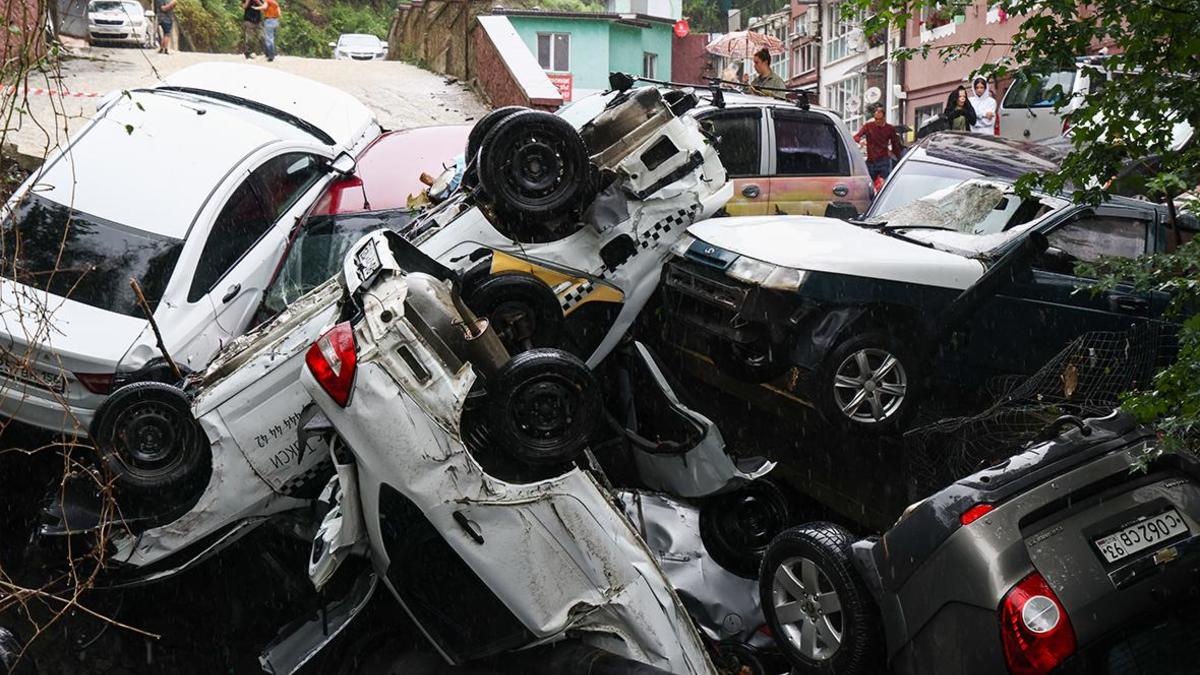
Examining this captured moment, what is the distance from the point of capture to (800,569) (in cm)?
484

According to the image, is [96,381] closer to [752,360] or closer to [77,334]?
[77,334]

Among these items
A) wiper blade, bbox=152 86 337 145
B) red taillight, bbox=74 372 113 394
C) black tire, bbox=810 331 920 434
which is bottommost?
red taillight, bbox=74 372 113 394

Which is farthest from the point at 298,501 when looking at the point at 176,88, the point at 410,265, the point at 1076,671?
the point at 176,88

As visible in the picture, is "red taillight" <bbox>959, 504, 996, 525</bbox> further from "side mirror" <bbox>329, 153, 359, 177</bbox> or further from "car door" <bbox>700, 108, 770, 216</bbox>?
"car door" <bbox>700, 108, 770, 216</bbox>

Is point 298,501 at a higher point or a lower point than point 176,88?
lower

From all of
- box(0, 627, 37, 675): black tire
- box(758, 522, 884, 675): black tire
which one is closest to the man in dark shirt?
box(758, 522, 884, 675): black tire

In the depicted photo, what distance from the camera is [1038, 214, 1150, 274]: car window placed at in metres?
6.48

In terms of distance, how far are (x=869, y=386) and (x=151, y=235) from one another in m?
4.97

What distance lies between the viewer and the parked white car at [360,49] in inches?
1352

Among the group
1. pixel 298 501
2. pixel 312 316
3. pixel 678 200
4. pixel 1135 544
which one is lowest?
pixel 298 501

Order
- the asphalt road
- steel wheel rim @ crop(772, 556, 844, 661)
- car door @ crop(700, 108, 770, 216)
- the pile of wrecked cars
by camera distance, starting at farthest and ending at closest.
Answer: the asphalt road → car door @ crop(700, 108, 770, 216) → steel wheel rim @ crop(772, 556, 844, 661) → the pile of wrecked cars

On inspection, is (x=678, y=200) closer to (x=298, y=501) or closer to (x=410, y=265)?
(x=410, y=265)

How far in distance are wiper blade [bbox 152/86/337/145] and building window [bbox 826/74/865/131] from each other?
33638mm

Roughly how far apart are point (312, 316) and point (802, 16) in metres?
51.4
